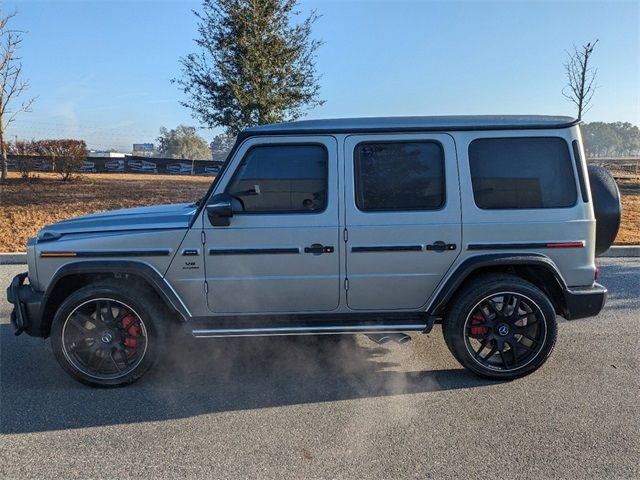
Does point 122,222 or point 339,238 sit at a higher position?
point 122,222

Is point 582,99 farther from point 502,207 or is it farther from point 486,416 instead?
point 486,416

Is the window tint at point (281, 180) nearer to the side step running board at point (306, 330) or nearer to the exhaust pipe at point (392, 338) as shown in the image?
the side step running board at point (306, 330)

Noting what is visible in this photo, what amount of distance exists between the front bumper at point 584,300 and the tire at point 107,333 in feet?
10.6

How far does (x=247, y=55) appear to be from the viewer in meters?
12.5

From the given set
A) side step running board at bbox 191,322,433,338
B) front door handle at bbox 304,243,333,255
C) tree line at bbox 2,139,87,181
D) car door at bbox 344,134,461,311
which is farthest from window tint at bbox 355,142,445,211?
tree line at bbox 2,139,87,181

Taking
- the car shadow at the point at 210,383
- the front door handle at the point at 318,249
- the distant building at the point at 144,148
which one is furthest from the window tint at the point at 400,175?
the distant building at the point at 144,148

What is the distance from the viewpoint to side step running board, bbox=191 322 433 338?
363 cm

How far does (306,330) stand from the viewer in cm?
364

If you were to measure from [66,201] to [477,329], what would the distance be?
12.2 m

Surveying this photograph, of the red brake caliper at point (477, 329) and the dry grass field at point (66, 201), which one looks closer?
the red brake caliper at point (477, 329)

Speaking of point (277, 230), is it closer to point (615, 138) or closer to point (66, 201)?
point (66, 201)

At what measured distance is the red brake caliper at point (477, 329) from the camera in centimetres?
371

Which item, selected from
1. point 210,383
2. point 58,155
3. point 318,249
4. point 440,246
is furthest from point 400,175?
point 58,155

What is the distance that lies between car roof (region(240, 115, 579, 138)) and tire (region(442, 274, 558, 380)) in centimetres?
120
